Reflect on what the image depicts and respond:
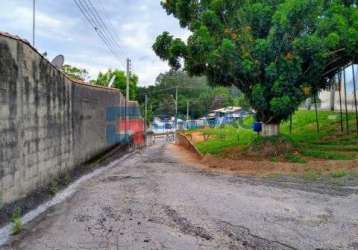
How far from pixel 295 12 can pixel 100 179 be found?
300 inches

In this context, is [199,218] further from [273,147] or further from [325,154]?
[325,154]

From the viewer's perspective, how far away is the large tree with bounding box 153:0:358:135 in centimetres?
1334

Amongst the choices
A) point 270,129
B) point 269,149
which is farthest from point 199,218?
point 270,129

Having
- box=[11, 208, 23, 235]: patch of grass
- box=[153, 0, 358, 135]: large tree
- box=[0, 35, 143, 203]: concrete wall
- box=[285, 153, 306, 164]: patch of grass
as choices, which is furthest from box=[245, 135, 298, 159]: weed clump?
box=[11, 208, 23, 235]: patch of grass

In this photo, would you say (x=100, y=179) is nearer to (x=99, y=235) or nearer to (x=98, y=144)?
(x=99, y=235)

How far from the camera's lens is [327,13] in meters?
14.0

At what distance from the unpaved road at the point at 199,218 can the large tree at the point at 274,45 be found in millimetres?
4467

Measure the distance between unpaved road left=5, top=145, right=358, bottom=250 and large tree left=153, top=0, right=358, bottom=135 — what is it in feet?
14.7

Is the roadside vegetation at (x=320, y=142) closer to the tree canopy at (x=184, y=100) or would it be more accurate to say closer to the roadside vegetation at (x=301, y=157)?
the roadside vegetation at (x=301, y=157)

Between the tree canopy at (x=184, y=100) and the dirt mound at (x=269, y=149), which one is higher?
the tree canopy at (x=184, y=100)

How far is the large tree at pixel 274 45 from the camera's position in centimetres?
1334

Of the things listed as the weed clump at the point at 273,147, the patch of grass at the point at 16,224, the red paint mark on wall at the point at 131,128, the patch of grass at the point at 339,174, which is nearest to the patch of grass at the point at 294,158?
the weed clump at the point at 273,147

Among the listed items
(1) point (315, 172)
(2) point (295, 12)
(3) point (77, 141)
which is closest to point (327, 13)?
(2) point (295, 12)

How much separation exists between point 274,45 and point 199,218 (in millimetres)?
8370
